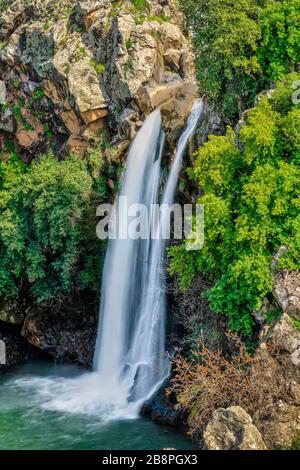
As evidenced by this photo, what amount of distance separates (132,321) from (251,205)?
7.26 metres

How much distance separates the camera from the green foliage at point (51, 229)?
774 inches

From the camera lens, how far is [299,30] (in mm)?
15023

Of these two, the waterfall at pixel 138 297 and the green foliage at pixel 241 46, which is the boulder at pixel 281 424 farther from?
the green foliage at pixel 241 46

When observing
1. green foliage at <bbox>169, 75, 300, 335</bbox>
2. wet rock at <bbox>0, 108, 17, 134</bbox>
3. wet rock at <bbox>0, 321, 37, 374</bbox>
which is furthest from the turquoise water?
wet rock at <bbox>0, 108, 17, 134</bbox>

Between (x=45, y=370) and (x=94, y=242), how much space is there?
18.3ft

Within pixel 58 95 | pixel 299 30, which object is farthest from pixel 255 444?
pixel 58 95

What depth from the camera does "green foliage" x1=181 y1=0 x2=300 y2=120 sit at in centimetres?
1517

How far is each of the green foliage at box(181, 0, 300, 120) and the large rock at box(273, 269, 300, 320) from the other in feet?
19.1

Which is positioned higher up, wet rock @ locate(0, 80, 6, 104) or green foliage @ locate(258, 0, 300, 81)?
wet rock @ locate(0, 80, 6, 104)

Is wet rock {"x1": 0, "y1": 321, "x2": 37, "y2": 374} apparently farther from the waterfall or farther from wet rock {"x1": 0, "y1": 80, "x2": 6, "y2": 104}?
wet rock {"x1": 0, "y1": 80, "x2": 6, "y2": 104}

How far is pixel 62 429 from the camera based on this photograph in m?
15.9

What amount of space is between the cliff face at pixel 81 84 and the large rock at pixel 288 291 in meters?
8.65
